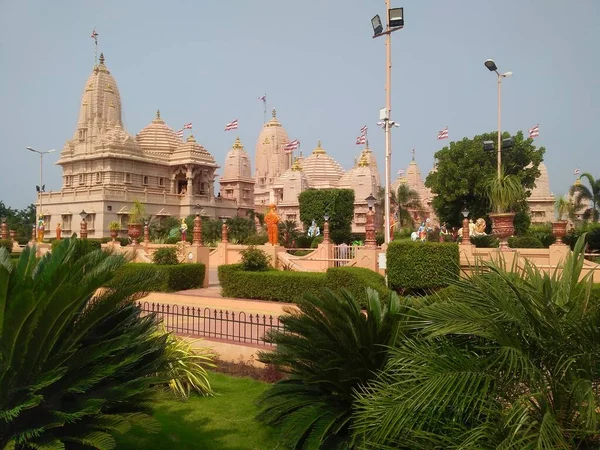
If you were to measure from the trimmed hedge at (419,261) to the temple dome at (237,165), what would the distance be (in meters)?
51.3

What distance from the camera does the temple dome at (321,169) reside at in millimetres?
60031

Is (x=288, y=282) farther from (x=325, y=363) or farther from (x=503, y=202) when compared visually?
(x=325, y=363)

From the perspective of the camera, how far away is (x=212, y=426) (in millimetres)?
6762

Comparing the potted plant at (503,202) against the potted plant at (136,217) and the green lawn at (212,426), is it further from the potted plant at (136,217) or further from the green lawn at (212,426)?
the potted plant at (136,217)

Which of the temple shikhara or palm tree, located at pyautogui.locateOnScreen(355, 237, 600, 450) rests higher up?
the temple shikhara

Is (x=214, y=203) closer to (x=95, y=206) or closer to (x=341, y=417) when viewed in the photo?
(x=95, y=206)

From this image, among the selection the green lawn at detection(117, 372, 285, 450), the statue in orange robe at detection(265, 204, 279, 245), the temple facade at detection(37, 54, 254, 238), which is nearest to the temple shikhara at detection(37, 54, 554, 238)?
the temple facade at detection(37, 54, 254, 238)

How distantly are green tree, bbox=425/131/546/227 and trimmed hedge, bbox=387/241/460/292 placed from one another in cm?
2580

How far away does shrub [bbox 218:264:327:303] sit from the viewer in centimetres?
1572

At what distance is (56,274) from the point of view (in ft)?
13.5

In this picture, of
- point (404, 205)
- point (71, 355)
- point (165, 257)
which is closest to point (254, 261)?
point (165, 257)

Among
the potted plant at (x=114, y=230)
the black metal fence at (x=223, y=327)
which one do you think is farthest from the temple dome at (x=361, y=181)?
the black metal fence at (x=223, y=327)

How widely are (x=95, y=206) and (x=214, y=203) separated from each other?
13.4 metres

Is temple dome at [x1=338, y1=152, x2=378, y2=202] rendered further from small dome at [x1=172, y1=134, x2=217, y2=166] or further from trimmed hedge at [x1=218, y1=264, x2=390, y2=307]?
trimmed hedge at [x1=218, y1=264, x2=390, y2=307]
